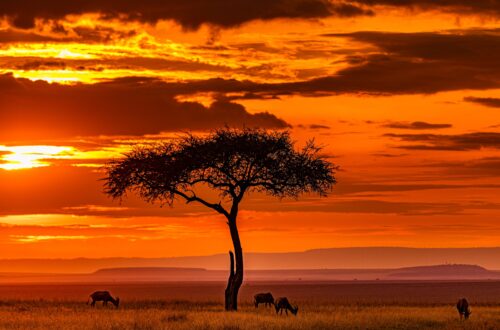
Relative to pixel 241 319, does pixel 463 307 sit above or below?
above

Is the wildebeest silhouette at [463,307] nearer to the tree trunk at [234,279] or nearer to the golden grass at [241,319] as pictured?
the golden grass at [241,319]

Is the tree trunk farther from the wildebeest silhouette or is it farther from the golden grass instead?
the wildebeest silhouette

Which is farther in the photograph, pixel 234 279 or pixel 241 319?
pixel 234 279

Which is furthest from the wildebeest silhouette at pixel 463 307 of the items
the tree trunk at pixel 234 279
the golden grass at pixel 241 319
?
the tree trunk at pixel 234 279

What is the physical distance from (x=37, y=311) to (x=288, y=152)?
2020 cm

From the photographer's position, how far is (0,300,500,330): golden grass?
44031 mm

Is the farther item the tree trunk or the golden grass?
the tree trunk

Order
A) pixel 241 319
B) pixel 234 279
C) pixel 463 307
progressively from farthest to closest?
pixel 234 279
pixel 463 307
pixel 241 319

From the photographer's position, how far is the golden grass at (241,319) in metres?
44.0

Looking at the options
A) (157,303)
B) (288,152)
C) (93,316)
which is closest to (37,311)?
(93,316)

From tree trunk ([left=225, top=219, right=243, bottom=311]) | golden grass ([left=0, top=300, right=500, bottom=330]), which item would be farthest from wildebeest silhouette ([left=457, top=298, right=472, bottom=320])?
tree trunk ([left=225, top=219, right=243, bottom=311])

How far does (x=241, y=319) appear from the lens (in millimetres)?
47156

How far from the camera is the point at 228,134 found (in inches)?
2518

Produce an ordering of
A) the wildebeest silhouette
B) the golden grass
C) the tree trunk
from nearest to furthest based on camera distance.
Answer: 1. the golden grass
2. the wildebeest silhouette
3. the tree trunk
